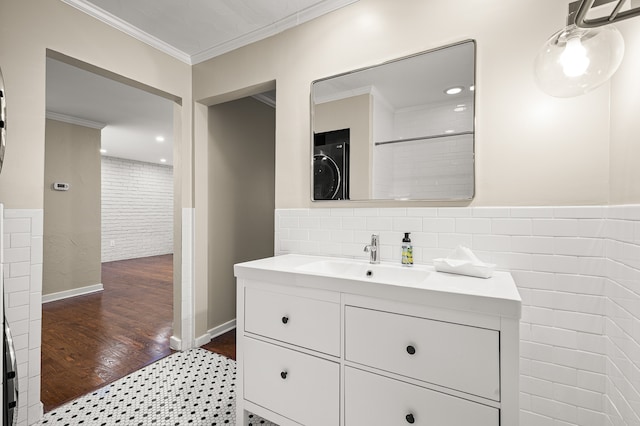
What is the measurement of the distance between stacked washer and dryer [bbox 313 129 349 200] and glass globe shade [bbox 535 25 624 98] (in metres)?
1.07

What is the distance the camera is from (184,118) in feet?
8.67

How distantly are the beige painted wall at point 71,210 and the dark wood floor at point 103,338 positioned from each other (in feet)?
1.31

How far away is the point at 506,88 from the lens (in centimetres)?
149

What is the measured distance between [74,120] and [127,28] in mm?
3073

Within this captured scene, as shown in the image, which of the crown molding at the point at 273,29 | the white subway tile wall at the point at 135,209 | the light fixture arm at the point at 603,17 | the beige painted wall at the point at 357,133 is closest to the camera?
the light fixture arm at the point at 603,17

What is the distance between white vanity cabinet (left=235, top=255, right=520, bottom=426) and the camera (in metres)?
1.05

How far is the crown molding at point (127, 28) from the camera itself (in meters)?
1.95

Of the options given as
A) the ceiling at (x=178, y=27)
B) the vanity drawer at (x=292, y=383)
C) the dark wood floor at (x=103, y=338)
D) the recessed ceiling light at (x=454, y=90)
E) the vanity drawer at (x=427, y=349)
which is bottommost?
the dark wood floor at (x=103, y=338)

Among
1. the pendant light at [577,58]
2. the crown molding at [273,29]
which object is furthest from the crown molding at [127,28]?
the pendant light at [577,58]

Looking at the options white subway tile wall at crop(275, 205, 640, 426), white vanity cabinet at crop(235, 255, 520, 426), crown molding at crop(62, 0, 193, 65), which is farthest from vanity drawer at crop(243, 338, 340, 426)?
crown molding at crop(62, 0, 193, 65)

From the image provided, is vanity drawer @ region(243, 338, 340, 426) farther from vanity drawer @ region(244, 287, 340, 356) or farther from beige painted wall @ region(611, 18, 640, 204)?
beige painted wall @ region(611, 18, 640, 204)

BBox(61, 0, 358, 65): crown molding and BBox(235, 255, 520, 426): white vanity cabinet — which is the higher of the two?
BBox(61, 0, 358, 65): crown molding

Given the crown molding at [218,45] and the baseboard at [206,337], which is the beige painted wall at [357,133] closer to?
A: the crown molding at [218,45]

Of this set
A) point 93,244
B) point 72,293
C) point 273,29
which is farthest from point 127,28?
point 72,293
